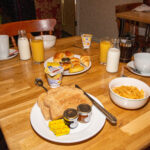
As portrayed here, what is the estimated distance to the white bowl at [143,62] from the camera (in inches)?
40.4

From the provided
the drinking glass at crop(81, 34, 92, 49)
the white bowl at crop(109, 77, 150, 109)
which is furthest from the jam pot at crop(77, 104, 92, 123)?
the drinking glass at crop(81, 34, 92, 49)

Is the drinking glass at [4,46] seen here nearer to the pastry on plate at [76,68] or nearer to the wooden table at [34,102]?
the wooden table at [34,102]

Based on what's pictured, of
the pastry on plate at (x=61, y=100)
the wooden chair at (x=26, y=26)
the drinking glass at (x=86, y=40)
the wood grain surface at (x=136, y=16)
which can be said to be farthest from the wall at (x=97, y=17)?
the pastry on plate at (x=61, y=100)

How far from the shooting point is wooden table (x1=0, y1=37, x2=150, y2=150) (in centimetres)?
60

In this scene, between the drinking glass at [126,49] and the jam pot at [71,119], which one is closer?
the jam pot at [71,119]

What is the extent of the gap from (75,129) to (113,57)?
592 millimetres

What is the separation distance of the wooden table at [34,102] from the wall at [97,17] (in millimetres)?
2897

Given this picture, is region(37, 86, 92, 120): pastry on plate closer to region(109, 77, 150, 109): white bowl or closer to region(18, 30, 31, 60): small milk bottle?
region(109, 77, 150, 109): white bowl

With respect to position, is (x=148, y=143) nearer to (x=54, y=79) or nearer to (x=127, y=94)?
(x=127, y=94)

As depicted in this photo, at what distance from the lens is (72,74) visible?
3.51 feet

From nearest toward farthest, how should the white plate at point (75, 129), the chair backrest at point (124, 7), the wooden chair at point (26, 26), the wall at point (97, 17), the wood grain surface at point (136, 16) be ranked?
1. the white plate at point (75, 129)
2. the wooden chair at point (26, 26)
3. the wood grain surface at point (136, 16)
4. the chair backrest at point (124, 7)
5. the wall at point (97, 17)

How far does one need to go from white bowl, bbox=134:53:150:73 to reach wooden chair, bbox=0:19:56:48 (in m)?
1.15

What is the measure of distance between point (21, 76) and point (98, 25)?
3556 mm

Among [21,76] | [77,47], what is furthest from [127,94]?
[77,47]
